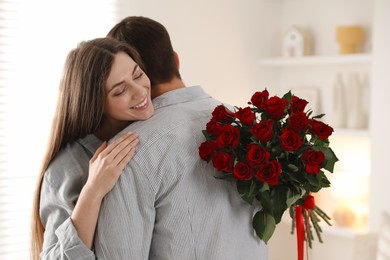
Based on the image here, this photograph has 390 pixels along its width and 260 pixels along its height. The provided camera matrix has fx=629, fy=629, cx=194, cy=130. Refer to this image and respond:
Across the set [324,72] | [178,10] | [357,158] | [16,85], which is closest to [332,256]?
[357,158]

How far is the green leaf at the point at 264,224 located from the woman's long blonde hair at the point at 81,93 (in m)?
0.54

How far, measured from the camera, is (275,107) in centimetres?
166

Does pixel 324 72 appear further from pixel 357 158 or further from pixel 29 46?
pixel 29 46

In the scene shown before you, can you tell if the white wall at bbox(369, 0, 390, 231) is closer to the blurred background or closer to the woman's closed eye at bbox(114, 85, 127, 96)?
the blurred background

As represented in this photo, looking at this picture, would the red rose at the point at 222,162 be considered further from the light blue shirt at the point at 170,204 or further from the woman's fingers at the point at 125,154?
the woman's fingers at the point at 125,154

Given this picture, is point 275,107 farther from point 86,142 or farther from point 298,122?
point 86,142

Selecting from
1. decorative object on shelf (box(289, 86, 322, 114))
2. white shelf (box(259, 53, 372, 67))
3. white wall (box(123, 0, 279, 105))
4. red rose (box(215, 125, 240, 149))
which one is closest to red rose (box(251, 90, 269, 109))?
red rose (box(215, 125, 240, 149))

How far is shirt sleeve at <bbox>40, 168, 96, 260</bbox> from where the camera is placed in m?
1.73

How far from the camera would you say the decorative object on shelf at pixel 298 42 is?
4496mm

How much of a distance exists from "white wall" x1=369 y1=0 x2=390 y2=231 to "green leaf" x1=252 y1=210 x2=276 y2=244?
230 cm

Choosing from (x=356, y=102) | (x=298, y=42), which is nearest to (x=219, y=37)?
(x=298, y=42)

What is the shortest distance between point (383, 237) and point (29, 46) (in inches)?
90.9

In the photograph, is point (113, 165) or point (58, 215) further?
point (58, 215)

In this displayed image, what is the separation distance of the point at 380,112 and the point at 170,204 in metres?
2.57
